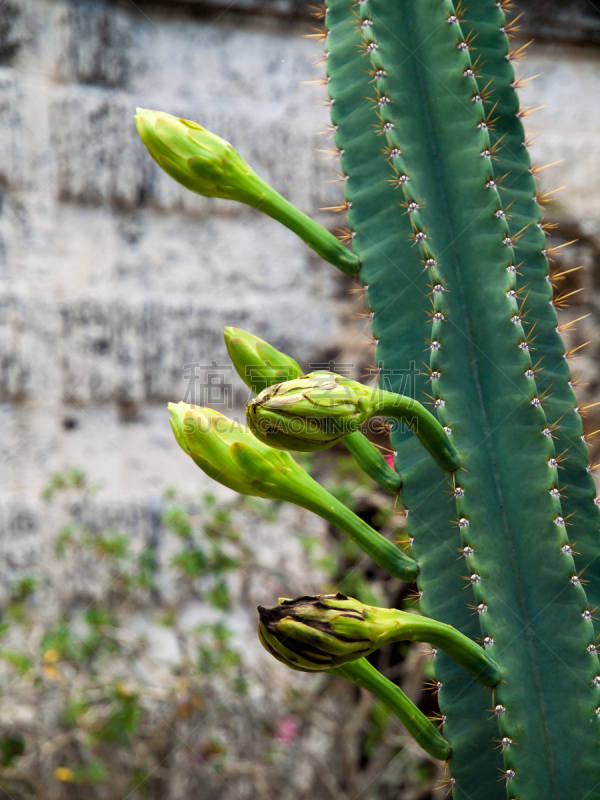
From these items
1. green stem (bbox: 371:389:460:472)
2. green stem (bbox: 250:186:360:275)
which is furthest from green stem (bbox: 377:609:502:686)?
green stem (bbox: 250:186:360:275)

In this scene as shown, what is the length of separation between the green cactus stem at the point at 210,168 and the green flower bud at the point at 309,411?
175 millimetres

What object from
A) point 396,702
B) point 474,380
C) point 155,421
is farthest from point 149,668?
point 474,380

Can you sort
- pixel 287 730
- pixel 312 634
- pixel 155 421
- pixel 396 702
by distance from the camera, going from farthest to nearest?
1. pixel 155 421
2. pixel 287 730
3. pixel 396 702
4. pixel 312 634

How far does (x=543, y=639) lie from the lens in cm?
48

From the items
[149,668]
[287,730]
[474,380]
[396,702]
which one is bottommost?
[287,730]

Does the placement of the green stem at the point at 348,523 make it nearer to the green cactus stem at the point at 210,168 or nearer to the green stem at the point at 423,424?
the green stem at the point at 423,424

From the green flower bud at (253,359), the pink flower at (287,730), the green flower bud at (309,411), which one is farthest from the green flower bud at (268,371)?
the pink flower at (287,730)

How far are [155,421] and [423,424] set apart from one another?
1053 millimetres

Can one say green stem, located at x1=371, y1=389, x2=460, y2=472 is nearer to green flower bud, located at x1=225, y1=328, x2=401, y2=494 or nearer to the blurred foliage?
green flower bud, located at x1=225, y1=328, x2=401, y2=494

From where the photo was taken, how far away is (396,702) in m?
0.47

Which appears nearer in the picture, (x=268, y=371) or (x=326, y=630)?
(x=326, y=630)

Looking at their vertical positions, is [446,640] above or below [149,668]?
above

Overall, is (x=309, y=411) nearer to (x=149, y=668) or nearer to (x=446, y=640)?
(x=446, y=640)

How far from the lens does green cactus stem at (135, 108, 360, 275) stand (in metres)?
0.49
